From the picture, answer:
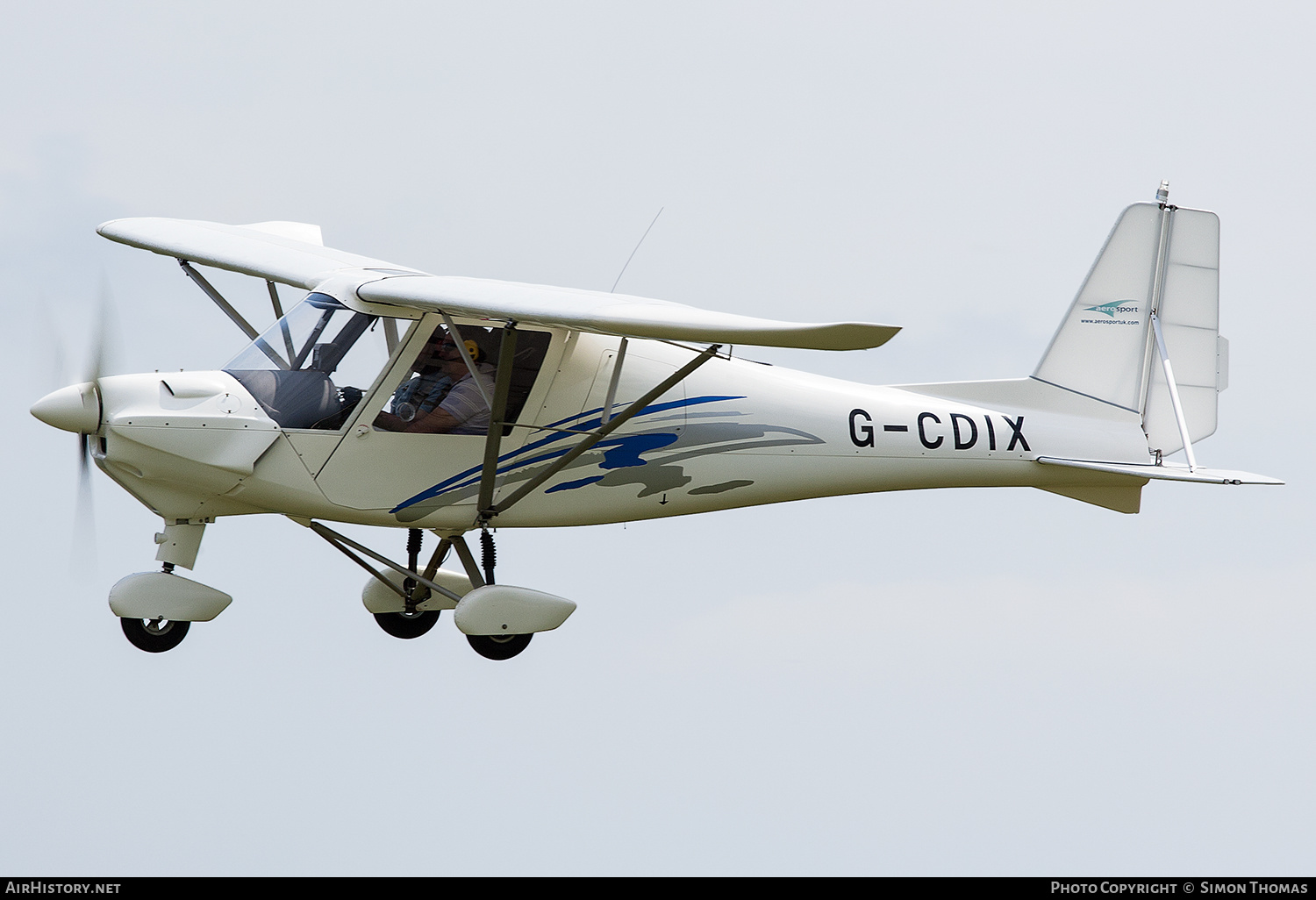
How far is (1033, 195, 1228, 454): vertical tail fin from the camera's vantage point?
1401cm

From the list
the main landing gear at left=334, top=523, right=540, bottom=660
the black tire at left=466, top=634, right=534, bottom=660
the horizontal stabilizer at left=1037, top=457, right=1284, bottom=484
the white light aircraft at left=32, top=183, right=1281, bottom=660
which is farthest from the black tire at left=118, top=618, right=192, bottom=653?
the horizontal stabilizer at left=1037, top=457, right=1284, bottom=484

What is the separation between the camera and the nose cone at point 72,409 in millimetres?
11461

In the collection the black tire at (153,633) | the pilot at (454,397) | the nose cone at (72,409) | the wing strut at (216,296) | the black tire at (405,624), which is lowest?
the black tire at (153,633)

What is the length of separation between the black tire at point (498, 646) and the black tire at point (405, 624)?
3.07 ft

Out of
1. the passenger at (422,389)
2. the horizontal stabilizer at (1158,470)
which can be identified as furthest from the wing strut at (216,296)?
the horizontal stabilizer at (1158,470)

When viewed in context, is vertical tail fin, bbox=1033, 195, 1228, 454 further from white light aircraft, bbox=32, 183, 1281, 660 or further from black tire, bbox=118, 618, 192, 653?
black tire, bbox=118, 618, 192, 653

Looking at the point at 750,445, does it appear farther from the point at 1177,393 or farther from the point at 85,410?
the point at 85,410

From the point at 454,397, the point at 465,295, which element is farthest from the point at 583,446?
the point at 465,295

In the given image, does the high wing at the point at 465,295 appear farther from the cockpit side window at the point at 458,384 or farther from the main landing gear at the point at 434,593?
the main landing gear at the point at 434,593

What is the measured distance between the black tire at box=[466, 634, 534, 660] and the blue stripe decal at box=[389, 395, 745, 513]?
1.18m

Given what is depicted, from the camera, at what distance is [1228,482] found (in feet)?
42.1

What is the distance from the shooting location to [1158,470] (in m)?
13.5

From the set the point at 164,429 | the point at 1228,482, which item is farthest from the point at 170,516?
the point at 1228,482

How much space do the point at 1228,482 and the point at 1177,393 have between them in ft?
4.47
